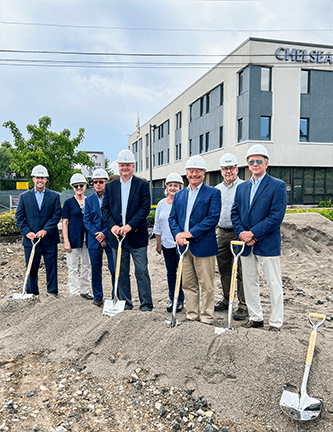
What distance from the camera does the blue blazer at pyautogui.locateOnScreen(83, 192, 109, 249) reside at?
5.28 metres

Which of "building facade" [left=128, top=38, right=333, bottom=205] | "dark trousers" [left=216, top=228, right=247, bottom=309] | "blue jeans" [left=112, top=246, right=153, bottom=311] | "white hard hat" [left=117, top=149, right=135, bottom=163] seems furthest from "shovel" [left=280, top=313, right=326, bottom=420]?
"building facade" [left=128, top=38, right=333, bottom=205]

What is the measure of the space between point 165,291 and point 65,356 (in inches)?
120

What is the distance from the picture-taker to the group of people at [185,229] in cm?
391

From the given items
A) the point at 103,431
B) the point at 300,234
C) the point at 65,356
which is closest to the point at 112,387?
the point at 103,431

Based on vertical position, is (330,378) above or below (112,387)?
above

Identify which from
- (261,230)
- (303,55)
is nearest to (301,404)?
(261,230)

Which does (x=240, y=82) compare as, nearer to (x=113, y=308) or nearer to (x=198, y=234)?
(x=198, y=234)

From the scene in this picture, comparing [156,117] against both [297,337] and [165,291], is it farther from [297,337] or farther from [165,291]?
[297,337]

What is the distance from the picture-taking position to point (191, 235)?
160 inches

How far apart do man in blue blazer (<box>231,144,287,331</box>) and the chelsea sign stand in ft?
66.7

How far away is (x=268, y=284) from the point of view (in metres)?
3.90

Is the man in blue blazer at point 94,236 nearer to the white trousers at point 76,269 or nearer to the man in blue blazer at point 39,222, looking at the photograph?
the white trousers at point 76,269

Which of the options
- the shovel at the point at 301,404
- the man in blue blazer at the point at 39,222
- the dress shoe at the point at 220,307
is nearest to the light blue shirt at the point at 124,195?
the man in blue blazer at the point at 39,222

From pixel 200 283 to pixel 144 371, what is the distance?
1312mm
